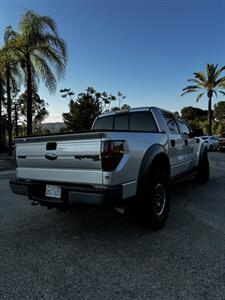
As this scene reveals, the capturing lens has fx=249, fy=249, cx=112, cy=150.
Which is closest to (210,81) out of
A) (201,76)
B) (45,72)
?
(201,76)

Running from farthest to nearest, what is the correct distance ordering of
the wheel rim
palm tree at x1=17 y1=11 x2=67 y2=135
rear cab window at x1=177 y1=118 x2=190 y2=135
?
1. palm tree at x1=17 y1=11 x2=67 y2=135
2. rear cab window at x1=177 y1=118 x2=190 y2=135
3. the wheel rim

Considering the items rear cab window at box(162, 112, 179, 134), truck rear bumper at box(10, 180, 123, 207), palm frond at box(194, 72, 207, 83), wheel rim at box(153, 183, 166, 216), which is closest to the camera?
truck rear bumper at box(10, 180, 123, 207)

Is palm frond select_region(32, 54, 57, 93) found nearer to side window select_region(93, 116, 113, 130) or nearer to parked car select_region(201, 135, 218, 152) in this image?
side window select_region(93, 116, 113, 130)

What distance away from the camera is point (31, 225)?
3.99 m

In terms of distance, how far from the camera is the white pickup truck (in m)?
2.88

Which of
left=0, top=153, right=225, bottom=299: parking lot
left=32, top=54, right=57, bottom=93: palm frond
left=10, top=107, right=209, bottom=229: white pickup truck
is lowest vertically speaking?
left=0, top=153, right=225, bottom=299: parking lot

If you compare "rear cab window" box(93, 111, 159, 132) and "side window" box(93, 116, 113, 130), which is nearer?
"rear cab window" box(93, 111, 159, 132)

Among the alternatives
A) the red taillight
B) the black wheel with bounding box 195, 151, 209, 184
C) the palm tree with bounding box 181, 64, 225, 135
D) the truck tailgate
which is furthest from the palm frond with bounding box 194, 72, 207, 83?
the red taillight

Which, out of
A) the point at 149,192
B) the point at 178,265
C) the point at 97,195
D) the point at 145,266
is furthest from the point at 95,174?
the point at 178,265

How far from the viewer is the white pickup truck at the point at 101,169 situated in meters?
2.88

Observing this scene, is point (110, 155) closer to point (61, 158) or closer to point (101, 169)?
point (101, 169)

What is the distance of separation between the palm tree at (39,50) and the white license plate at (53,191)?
12.1 m

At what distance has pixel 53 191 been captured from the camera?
3.29 metres

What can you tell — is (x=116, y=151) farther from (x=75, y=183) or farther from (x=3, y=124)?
(x=3, y=124)
